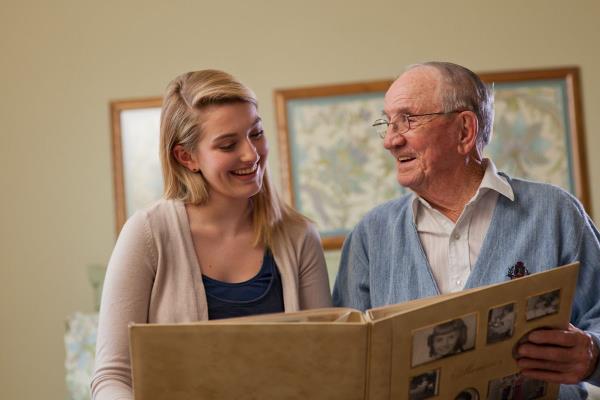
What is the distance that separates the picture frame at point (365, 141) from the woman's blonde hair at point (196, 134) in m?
1.54

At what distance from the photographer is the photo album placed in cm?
120

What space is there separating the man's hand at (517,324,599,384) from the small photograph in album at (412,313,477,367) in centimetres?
14

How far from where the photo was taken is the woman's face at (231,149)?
1.82 m

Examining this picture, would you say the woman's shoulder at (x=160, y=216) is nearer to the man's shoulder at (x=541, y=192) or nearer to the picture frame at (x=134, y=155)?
the man's shoulder at (x=541, y=192)

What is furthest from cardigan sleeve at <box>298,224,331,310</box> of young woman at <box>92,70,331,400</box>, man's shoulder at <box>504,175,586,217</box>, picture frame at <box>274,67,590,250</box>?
picture frame at <box>274,67,590,250</box>

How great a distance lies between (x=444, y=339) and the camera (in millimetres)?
1282

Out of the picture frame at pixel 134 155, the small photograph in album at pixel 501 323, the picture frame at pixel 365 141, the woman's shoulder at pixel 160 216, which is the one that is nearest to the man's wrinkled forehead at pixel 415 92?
the woman's shoulder at pixel 160 216

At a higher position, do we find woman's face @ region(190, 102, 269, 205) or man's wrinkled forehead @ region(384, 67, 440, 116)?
man's wrinkled forehead @ region(384, 67, 440, 116)

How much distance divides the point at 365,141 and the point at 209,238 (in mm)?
1763

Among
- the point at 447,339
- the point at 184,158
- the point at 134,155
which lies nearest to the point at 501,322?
the point at 447,339

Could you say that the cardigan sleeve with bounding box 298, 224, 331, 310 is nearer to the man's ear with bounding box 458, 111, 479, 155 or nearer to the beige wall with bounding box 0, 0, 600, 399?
the man's ear with bounding box 458, 111, 479, 155

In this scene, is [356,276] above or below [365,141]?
below

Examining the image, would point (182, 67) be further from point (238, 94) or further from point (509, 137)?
point (238, 94)

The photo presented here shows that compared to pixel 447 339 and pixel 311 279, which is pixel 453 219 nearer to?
pixel 311 279
